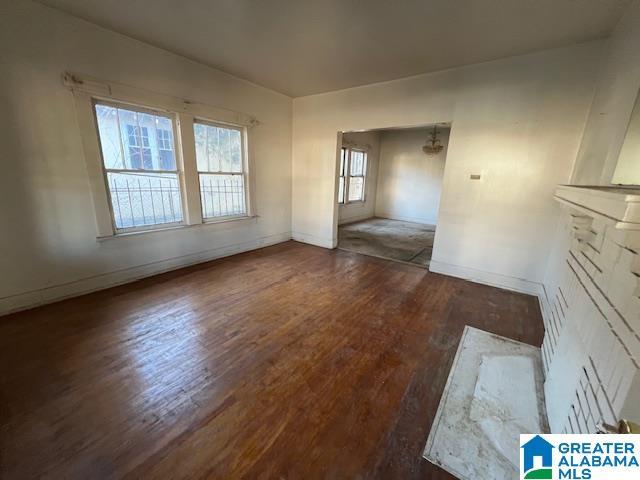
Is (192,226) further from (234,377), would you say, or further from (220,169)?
(234,377)

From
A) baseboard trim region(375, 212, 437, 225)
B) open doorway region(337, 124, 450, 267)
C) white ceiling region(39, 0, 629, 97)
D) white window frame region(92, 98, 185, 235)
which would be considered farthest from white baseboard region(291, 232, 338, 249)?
baseboard trim region(375, 212, 437, 225)

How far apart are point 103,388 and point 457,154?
441 centimetres

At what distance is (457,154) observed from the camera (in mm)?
3533

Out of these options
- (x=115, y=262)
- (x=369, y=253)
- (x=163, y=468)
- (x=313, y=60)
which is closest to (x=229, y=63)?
(x=313, y=60)

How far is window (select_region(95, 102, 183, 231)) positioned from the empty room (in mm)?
26

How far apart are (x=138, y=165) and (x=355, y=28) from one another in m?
2.96

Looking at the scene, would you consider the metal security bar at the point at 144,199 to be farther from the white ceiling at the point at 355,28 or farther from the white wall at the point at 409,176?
the white wall at the point at 409,176

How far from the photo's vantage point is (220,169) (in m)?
4.14

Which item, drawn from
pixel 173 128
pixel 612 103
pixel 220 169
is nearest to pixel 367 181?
pixel 220 169

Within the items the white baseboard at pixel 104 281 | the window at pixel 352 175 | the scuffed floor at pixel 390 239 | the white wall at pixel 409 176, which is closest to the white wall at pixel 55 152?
the white baseboard at pixel 104 281

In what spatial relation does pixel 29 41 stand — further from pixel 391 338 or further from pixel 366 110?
pixel 391 338

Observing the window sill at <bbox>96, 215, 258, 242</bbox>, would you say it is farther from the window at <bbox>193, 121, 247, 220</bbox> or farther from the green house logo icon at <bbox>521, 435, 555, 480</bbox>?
the green house logo icon at <bbox>521, 435, 555, 480</bbox>

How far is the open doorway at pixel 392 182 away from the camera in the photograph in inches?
278

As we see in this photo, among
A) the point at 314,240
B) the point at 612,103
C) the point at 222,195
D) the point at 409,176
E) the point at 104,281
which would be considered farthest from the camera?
the point at 409,176
